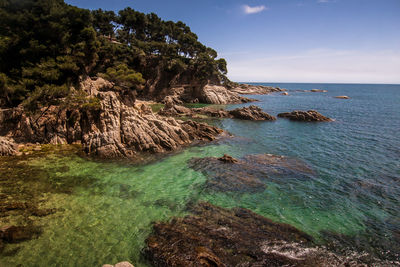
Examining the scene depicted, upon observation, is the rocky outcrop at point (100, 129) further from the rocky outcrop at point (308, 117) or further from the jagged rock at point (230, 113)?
the rocky outcrop at point (308, 117)

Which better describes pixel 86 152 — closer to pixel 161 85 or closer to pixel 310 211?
pixel 310 211

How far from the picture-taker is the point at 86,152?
77.6ft

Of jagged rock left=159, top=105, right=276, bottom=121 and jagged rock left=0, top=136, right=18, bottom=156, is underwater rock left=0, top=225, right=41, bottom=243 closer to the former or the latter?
jagged rock left=0, top=136, right=18, bottom=156

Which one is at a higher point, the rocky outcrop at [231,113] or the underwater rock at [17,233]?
the rocky outcrop at [231,113]

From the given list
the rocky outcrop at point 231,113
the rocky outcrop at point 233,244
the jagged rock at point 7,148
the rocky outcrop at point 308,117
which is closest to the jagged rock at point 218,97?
the rocky outcrop at point 231,113

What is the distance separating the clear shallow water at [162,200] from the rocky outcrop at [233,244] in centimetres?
91

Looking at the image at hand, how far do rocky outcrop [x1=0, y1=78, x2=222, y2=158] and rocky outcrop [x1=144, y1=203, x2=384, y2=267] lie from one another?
47.0 ft

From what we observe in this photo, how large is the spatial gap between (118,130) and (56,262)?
17.7 meters

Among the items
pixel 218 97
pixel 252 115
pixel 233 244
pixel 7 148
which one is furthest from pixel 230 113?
pixel 233 244

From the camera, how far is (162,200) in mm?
15203

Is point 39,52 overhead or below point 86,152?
overhead

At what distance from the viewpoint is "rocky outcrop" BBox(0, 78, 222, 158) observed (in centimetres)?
2403

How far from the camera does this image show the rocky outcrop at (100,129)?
78.8 ft

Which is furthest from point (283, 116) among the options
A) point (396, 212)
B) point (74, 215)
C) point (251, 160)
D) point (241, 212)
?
point (74, 215)
